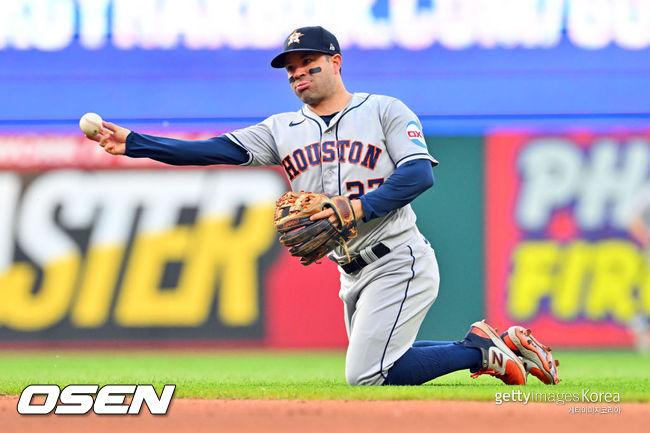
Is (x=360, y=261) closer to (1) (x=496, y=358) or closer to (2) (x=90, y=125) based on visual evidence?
(1) (x=496, y=358)

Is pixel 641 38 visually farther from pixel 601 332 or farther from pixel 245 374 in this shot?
pixel 245 374

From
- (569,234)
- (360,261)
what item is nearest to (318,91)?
(360,261)

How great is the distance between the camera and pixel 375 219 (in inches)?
174

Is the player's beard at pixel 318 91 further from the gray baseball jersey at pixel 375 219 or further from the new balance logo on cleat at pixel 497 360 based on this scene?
the new balance logo on cleat at pixel 497 360

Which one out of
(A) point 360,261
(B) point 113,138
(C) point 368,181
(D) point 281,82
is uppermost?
(B) point 113,138

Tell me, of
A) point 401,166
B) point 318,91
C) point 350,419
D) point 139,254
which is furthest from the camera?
point 139,254

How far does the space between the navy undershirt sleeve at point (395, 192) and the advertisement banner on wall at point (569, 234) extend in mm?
4332

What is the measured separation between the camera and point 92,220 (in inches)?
334

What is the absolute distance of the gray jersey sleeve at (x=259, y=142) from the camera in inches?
179

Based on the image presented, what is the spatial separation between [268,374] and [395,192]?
7.29ft

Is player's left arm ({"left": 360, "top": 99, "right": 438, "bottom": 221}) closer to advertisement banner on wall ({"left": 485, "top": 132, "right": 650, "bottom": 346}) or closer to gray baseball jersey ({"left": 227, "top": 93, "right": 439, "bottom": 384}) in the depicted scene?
gray baseball jersey ({"left": 227, "top": 93, "right": 439, "bottom": 384})

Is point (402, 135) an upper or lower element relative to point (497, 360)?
upper

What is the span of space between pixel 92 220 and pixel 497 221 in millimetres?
3497

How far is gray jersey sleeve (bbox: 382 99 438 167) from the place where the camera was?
4.30 m
